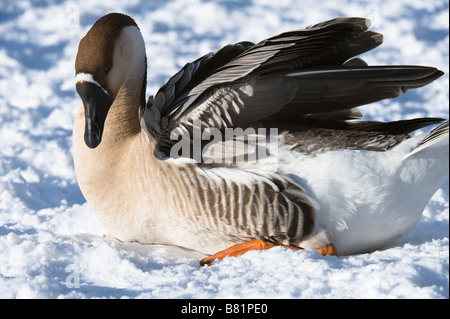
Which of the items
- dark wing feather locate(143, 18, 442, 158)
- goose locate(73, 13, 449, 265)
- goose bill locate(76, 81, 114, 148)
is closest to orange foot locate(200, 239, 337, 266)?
goose locate(73, 13, 449, 265)

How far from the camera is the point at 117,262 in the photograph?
3635 millimetres

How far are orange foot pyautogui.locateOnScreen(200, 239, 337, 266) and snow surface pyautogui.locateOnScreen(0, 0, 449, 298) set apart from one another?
0.39ft

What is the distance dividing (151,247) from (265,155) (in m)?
1.04

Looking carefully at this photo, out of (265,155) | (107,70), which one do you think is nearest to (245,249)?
(265,155)

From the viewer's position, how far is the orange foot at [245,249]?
12.9ft

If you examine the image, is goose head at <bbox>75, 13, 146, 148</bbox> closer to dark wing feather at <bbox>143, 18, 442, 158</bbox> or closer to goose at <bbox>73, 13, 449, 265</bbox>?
goose at <bbox>73, 13, 449, 265</bbox>

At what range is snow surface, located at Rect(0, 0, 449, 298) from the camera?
3.25 metres

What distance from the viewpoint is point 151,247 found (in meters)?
4.18

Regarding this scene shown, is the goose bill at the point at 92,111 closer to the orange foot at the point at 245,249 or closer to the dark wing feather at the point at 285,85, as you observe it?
the dark wing feather at the point at 285,85

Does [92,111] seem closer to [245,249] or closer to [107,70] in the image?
[107,70]

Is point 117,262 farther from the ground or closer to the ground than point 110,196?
closer to the ground

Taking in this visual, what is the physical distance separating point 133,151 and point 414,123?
2.04m

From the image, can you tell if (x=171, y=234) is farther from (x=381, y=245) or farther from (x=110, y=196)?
(x=381, y=245)
